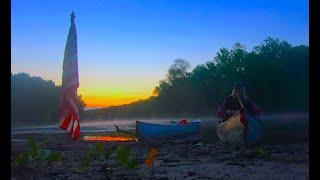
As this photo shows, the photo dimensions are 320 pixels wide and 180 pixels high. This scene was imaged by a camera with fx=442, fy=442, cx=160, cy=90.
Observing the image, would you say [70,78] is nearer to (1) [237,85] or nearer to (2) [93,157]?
(2) [93,157]

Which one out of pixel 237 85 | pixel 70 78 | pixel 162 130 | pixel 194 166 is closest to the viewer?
pixel 70 78

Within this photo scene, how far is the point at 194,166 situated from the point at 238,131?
9.86ft

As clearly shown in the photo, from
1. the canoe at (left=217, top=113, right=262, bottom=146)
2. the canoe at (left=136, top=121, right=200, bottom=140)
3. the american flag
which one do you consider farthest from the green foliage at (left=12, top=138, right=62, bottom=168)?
the canoe at (left=136, top=121, right=200, bottom=140)

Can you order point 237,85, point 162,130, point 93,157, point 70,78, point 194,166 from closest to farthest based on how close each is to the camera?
point 70,78 → point 93,157 → point 194,166 → point 237,85 → point 162,130

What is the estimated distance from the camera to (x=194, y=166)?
352 inches

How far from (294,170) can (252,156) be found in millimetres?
2057

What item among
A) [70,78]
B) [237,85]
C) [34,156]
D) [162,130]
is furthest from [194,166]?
[162,130]

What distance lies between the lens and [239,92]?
31.6ft

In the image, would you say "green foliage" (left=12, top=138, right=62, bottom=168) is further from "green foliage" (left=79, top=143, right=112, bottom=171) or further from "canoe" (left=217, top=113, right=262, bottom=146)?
"canoe" (left=217, top=113, right=262, bottom=146)

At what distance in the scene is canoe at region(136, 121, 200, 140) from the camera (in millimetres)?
13508

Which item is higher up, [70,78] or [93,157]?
[70,78]

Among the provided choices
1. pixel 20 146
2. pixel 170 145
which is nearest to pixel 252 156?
pixel 170 145
